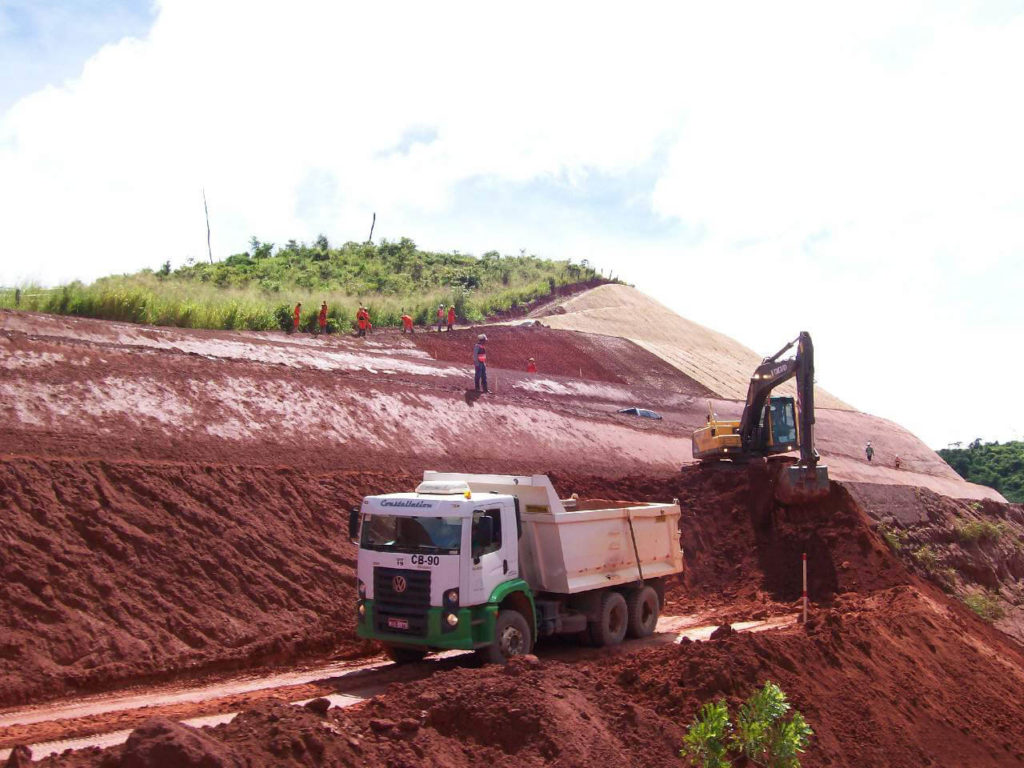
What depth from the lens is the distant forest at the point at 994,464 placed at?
70.8 m

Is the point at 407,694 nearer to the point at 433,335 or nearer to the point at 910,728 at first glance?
the point at 910,728

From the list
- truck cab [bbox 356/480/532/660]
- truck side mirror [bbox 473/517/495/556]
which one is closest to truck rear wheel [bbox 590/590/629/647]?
truck cab [bbox 356/480/532/660]

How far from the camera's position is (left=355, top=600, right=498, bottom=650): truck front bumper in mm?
12422

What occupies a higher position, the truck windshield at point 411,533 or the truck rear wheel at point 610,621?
the truck windshield at point 411,533

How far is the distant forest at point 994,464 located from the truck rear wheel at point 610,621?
60413 millimetres

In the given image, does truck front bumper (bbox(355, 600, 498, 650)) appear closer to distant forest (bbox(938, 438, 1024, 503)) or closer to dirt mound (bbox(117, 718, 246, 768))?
dirt mound (bbox(117, 718, 246, 768))

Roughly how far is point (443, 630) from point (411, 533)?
1369 millimetres

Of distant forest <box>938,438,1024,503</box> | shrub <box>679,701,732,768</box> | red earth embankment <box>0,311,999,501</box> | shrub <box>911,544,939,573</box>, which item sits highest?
red earth embankment <box>0,311,999,501</box>

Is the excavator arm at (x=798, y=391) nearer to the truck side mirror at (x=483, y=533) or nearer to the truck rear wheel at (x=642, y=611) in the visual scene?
the truck rear wheel at (x=642, y=611)

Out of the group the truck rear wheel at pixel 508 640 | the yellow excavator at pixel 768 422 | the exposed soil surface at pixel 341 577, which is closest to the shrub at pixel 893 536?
the exposed soil surface at pixel 341 577

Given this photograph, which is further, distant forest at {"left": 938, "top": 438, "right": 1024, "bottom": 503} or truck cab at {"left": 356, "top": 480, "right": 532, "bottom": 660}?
distant forest at {"left": 938, "top": 438, "right": 1024, "bottom": 503}

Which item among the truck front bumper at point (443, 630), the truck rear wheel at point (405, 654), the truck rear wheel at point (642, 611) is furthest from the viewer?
the truck rear wheel at point (642, 611)

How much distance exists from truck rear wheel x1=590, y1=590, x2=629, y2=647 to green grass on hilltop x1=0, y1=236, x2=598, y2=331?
65.4 ft

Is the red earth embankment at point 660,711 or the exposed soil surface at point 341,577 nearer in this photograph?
the red earth embankment at point 660,711
